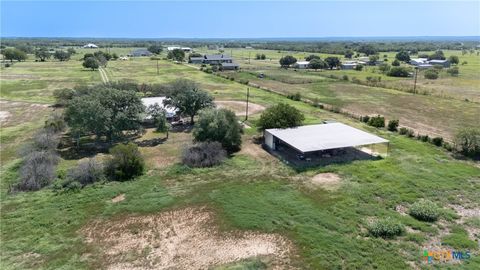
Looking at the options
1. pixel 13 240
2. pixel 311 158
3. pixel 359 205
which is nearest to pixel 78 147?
pixel 13 240

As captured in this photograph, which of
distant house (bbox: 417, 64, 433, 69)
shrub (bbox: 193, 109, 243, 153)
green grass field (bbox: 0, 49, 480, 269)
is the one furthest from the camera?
distant house (bbox: 417, 64, 433, 69)

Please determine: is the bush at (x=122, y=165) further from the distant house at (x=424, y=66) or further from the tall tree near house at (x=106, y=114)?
the distant house at (x=424, y=66)

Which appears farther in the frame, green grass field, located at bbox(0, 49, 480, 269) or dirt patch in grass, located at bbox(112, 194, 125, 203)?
dirt patch in grass, located at bbox(112, 194, 125, 203)

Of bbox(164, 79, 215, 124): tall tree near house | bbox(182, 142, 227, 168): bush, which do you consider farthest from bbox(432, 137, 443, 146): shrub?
bbox(164, 79, 215, 124): tall tree near house

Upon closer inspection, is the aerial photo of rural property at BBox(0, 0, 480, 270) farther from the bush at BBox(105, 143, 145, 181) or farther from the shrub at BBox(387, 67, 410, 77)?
the shrub at BBox(387, 67, 410, 77)

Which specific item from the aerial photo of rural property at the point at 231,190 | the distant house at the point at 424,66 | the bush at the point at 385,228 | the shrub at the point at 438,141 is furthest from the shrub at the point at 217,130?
the distant house at the point at 424,66

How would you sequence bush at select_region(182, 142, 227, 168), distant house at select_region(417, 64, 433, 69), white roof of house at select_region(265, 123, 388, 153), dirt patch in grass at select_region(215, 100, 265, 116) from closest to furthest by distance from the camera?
bush at select_region(182, 142, 227, 168)
white roof of house at select_region(265, 123, 388, 153)
dirt patch in grass at select_region(215, 100, 265, 116)
distant house at select_region(417, 64, 433, 69)
